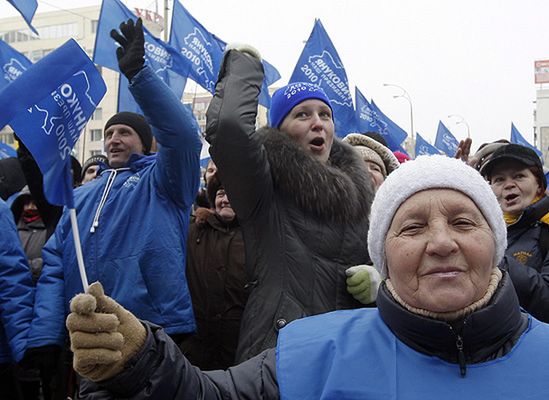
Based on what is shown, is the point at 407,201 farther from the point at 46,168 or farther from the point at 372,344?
the point at 46,168

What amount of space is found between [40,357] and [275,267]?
1.33 m

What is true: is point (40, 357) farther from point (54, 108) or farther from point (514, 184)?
point (514, 184)

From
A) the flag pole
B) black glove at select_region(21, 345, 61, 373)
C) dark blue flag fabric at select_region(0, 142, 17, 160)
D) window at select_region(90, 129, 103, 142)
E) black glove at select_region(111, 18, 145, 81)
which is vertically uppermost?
black glove at select_region(111, 18, 145, 81)

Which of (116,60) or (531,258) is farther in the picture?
(116,60)

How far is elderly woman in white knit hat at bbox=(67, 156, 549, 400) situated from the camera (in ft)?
4.78

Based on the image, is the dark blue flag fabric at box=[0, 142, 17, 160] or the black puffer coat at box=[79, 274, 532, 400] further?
the dark blue flag fabric at box=[0, 142, 17, 160]

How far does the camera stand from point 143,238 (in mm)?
3053

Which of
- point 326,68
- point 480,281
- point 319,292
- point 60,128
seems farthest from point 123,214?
point 326,68

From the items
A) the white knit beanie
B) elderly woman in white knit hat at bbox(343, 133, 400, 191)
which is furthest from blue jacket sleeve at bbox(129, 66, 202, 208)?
the white knit beanie

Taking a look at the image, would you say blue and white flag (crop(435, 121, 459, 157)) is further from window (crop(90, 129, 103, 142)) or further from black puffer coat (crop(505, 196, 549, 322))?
window (crop(90, 129, 103, 142))

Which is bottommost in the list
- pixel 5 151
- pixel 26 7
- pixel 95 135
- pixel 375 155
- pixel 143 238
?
pixel 95 135

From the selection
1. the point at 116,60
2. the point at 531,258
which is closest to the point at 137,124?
the point at 531,258

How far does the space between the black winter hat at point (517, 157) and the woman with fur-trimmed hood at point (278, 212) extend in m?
1.18

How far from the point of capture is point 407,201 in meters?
1.71
